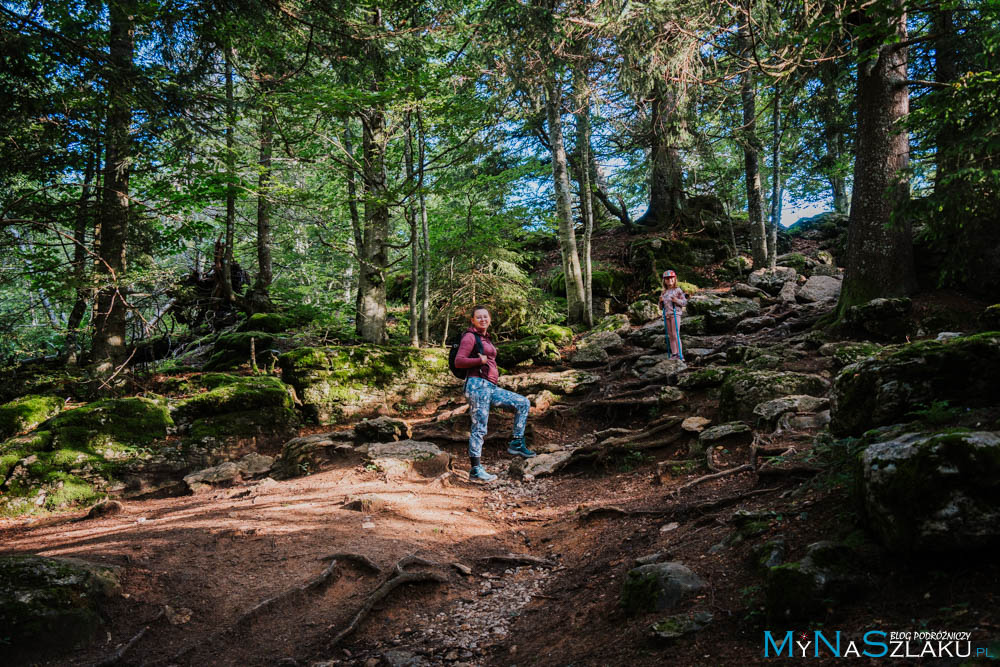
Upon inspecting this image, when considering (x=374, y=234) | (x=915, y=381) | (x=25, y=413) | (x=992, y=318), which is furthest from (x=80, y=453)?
(x=992, y=318)

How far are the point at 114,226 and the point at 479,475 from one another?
9.17 metres

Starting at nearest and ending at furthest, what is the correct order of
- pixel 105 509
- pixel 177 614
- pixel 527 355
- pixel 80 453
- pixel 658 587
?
pixel 658 587 < pixel 177 614 < pixel 105 509 < pixel 80 453 < pixel 527 355

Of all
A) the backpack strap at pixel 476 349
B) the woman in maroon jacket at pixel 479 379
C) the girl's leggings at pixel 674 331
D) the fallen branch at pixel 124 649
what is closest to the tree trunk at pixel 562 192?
the girl's leggings at pixel 674 331

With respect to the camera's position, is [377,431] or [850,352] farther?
[377,431]

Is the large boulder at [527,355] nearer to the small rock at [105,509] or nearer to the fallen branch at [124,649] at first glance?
the small rock at [105,509]

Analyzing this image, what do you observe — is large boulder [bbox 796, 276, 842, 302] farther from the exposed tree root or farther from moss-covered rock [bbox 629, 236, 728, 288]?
the exposed tree root

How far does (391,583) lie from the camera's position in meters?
4.30

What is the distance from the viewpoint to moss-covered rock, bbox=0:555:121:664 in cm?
332

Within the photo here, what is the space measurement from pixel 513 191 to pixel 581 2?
7643 mm

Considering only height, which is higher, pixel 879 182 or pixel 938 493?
pixel 879 182

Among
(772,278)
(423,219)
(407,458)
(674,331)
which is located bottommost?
(407,458)

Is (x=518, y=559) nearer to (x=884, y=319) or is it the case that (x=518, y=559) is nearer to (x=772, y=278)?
(x=884, y=319)

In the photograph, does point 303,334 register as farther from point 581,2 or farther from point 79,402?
point 581,2

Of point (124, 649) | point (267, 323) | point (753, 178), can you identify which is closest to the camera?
point (124, 649)
